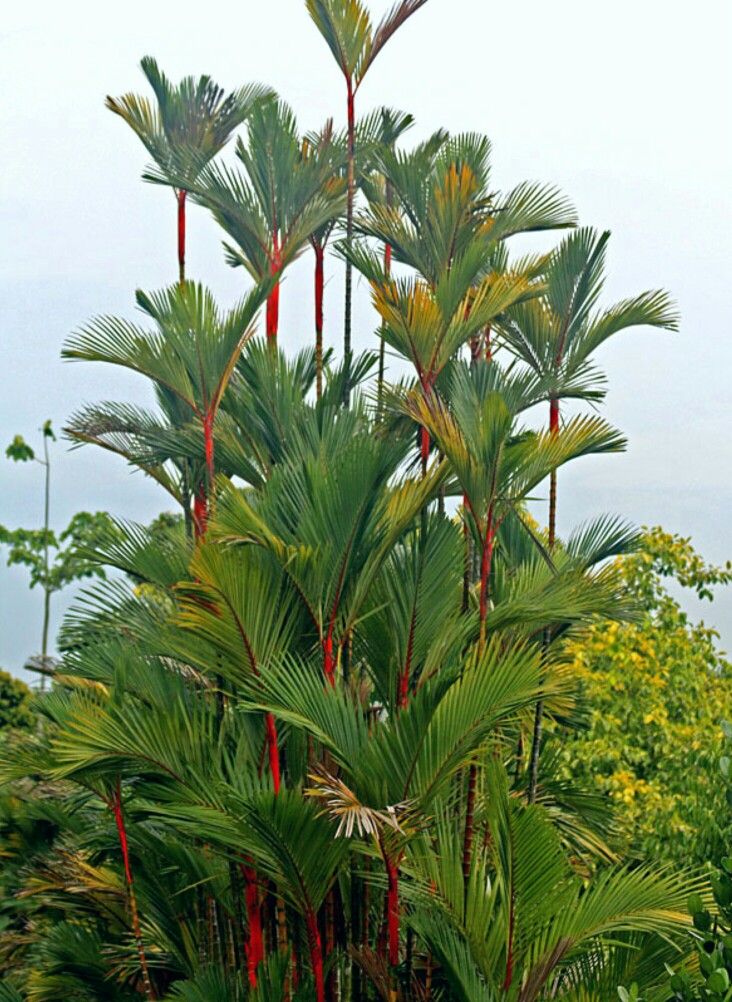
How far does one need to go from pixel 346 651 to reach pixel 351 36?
377 cm

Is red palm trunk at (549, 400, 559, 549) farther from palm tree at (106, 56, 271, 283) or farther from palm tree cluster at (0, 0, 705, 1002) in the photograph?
palm tree at (106, 56, 271, 283)

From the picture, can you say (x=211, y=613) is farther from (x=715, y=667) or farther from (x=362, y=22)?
(x=715, y=667)

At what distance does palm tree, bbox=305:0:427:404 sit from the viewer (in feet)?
25.1

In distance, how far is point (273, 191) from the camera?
315 inches

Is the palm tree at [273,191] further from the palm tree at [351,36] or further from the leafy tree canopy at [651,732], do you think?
the leafy tree canopy at [651,732]

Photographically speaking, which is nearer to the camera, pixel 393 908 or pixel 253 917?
pixel 393 908

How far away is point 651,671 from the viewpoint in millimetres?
10602

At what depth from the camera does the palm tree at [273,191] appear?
314 inches

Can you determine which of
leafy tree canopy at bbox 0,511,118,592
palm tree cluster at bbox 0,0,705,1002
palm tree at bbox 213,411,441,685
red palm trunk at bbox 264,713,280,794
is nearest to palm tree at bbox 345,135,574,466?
palm tree cluster at bbox 0,0,705,1002

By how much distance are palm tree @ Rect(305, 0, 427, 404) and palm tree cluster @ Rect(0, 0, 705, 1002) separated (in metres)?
0.02

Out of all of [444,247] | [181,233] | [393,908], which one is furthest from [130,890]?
[181,233]

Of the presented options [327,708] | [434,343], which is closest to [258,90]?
[434,343]

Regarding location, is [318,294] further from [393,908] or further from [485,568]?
[393,908]

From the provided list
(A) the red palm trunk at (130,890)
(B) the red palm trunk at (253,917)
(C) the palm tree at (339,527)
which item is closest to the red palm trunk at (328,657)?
(C) the palm tree at (339,527)
